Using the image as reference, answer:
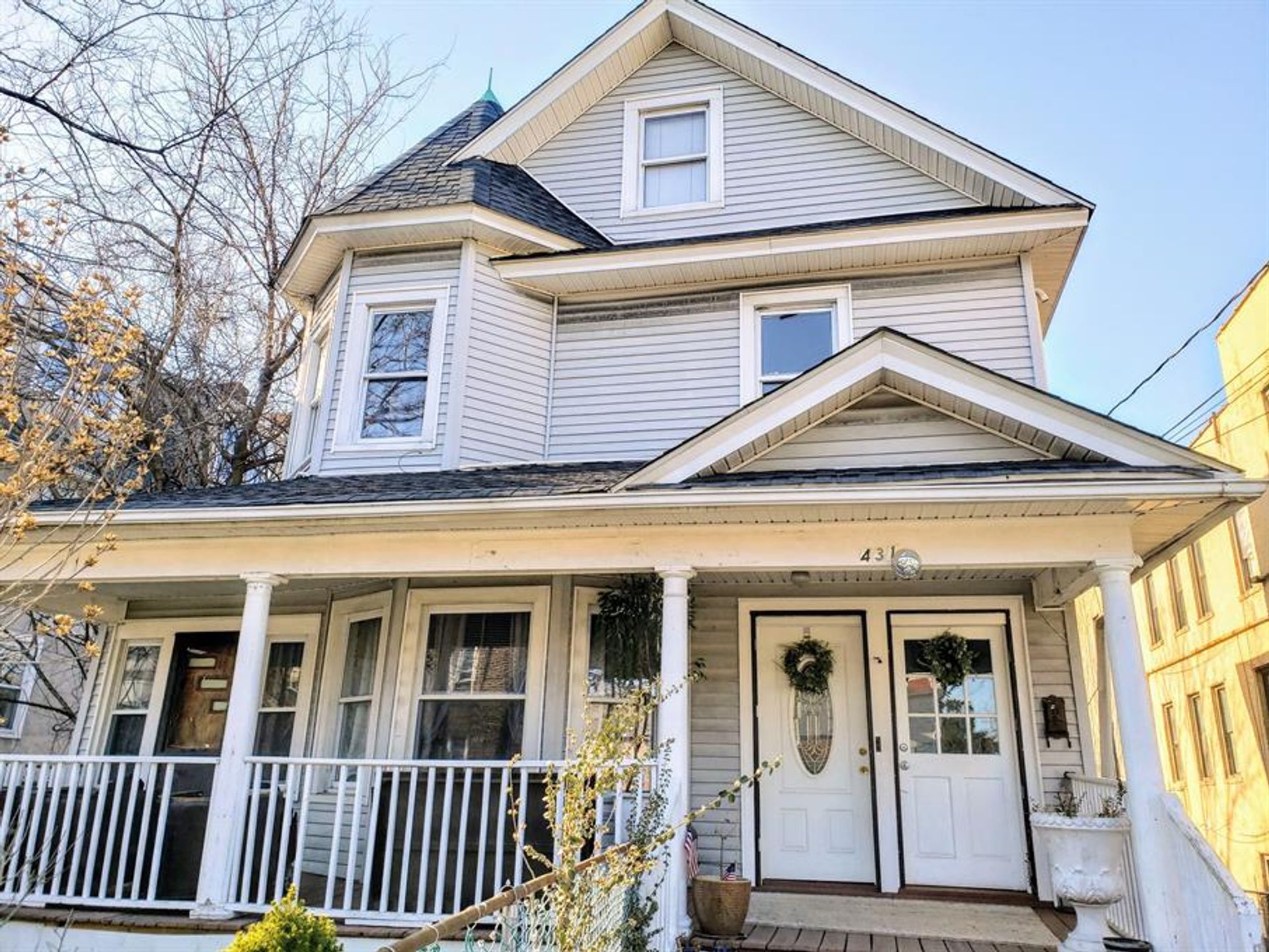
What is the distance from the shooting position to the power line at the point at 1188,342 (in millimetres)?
12445

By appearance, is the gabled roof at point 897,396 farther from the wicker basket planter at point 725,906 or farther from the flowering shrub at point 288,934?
the flowering shrub at point 288,934

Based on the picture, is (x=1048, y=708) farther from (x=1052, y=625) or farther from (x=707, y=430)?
(x=707, y=430)

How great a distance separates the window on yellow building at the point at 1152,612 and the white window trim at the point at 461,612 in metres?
16.1

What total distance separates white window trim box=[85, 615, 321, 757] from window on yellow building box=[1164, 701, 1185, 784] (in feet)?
55.6

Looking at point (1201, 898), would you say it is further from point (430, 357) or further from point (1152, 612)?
point (1152, 612)

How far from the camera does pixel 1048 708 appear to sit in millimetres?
6910

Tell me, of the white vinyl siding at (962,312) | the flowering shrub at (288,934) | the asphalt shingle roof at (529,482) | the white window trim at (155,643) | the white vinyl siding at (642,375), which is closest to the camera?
the flowering shrub at (288,934)

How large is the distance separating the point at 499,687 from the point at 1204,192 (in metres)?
12.7

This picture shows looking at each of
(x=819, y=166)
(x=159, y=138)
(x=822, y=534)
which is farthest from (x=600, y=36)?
(x=822, y=534)

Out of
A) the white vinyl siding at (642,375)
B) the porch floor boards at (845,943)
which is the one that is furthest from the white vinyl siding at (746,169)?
the porch floor boards at (845,943)

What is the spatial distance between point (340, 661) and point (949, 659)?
5.36 metres

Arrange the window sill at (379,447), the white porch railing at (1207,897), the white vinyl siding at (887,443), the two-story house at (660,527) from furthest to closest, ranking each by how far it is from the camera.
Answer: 1. the window sill at (379,447)
2. the white vinyl siding at (887,443)
3. the two-story house at (660,527)
4. the white porch railing at (1207,897)

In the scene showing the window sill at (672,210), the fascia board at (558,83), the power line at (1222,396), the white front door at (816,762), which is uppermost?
the fascia board at (558,83)

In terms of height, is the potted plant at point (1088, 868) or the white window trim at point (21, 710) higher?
the white window trim at point (21, 710)
